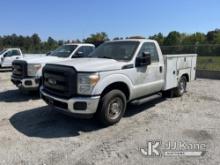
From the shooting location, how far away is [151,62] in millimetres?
6535

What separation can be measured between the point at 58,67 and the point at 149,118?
267 centimetres

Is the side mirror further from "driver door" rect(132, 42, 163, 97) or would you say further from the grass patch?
the grass patch

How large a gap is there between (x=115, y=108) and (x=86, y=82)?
110cm

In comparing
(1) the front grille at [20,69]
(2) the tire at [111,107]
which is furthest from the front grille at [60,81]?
(1) the front grille at [20,69]

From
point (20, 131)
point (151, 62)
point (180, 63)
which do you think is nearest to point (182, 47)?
point (180, 63)

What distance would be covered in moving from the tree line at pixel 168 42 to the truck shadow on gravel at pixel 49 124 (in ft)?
11.2

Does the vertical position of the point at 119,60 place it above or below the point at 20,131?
above

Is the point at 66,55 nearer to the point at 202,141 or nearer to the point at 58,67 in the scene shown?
the point at 58,67

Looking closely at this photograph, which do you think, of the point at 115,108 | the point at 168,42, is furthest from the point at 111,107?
the point at 168,42

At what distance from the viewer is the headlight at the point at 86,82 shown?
486 centimetres

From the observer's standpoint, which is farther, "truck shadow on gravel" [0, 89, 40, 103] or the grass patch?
the grass patch

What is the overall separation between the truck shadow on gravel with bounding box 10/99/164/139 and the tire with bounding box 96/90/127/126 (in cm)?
31

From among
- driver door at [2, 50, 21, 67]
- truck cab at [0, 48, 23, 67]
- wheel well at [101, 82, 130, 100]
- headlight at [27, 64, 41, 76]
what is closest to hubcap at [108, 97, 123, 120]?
wheel well at [101, 82, 130, 100]

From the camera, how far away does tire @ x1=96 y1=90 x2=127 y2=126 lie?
516 centimetres
